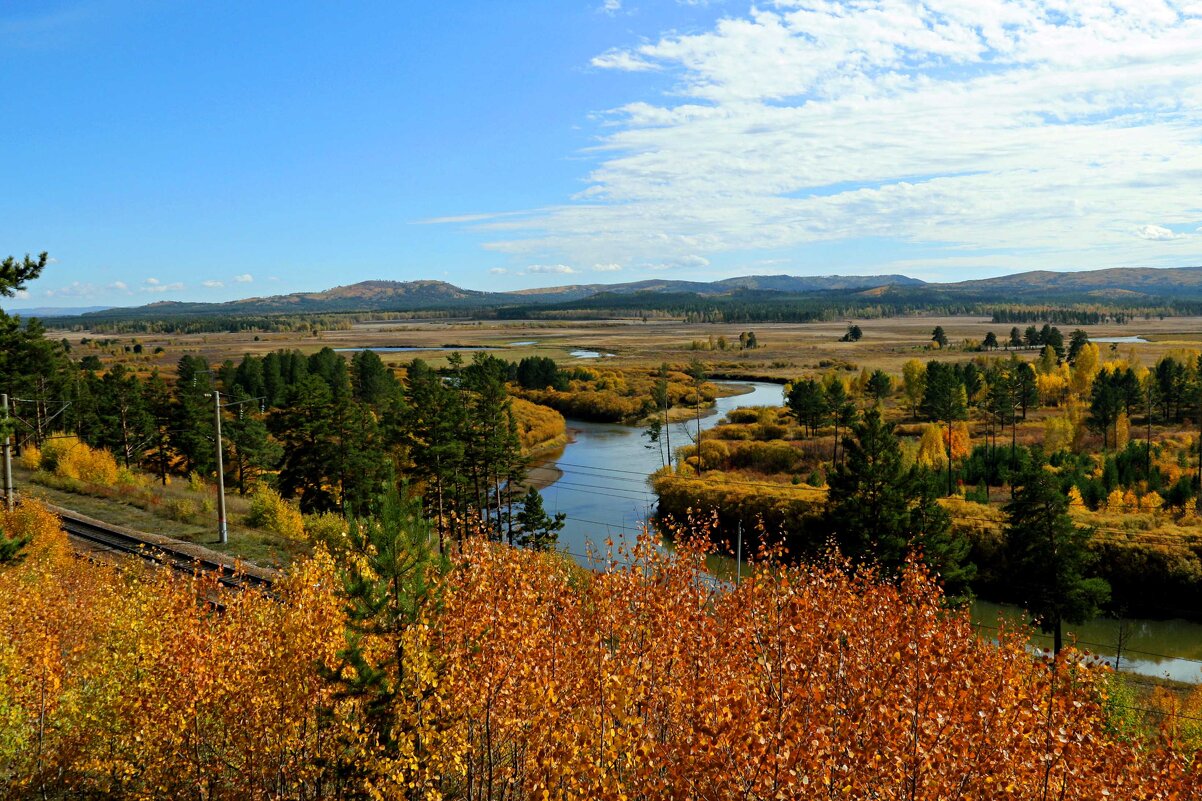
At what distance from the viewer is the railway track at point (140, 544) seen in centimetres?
2930

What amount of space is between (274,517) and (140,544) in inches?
463

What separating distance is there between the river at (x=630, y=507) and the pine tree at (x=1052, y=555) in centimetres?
290

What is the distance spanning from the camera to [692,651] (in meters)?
11.4

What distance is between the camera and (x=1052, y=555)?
3500 cm

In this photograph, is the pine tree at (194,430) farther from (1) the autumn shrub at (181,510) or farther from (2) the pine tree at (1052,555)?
(2) the pine tree at (1052,555)

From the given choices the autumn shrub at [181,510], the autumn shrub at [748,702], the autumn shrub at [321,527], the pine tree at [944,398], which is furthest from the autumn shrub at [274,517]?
the pine tree at [944,398]

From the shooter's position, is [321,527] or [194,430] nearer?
[321,527]

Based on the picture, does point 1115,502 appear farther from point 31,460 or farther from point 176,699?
point 31,460

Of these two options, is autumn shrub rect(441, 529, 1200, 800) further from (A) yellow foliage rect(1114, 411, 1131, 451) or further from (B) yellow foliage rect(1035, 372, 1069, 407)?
(B) yellow foliage rect(1035, 372, 1069, 407)

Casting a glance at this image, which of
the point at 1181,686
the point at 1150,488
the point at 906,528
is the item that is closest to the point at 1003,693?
the point at 906,528

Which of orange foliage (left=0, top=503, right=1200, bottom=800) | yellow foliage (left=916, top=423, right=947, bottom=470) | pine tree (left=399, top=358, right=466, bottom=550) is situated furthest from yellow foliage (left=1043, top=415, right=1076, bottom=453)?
orange foliage (left=0, top=503, right=1200, bottom=800)

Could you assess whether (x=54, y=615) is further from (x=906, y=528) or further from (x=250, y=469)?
(x=250, y=469)

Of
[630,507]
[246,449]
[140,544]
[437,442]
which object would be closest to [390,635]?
[140,544]

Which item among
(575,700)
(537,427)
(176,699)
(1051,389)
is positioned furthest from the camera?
(1051,389)
